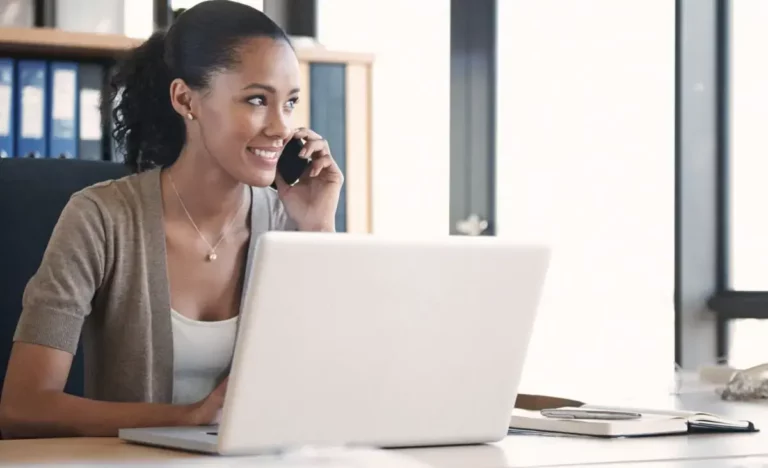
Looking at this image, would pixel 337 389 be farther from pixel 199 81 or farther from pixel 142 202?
pixel 199 81

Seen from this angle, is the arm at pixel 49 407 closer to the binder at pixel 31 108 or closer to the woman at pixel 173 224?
the woman at pixel 173 224

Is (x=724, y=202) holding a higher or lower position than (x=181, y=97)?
lower

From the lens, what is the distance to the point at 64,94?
2.87 meters

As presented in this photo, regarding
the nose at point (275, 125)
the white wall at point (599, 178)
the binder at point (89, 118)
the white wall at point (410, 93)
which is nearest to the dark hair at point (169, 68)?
the nose at point (275, 125)

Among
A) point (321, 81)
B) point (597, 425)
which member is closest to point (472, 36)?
point (321, 81)

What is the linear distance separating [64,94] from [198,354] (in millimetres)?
1318

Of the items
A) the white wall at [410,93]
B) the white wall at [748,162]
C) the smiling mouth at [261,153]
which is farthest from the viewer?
the white wall at [410,93]

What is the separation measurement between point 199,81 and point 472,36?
1800 mm

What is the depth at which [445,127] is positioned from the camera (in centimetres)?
362

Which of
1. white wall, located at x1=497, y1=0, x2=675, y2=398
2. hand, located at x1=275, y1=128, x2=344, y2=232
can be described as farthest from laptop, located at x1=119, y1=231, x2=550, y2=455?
white wall, located at x1=497, y1=0, x2=675, y2=398

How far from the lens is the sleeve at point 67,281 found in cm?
161

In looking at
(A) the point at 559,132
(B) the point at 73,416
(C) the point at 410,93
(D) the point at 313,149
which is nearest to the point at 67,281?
(B) the point at 73,416

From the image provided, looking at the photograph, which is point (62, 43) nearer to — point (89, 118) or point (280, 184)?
point (89, 118)

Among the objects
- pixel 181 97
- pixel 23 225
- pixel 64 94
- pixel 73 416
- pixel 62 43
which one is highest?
pixel 62 43
